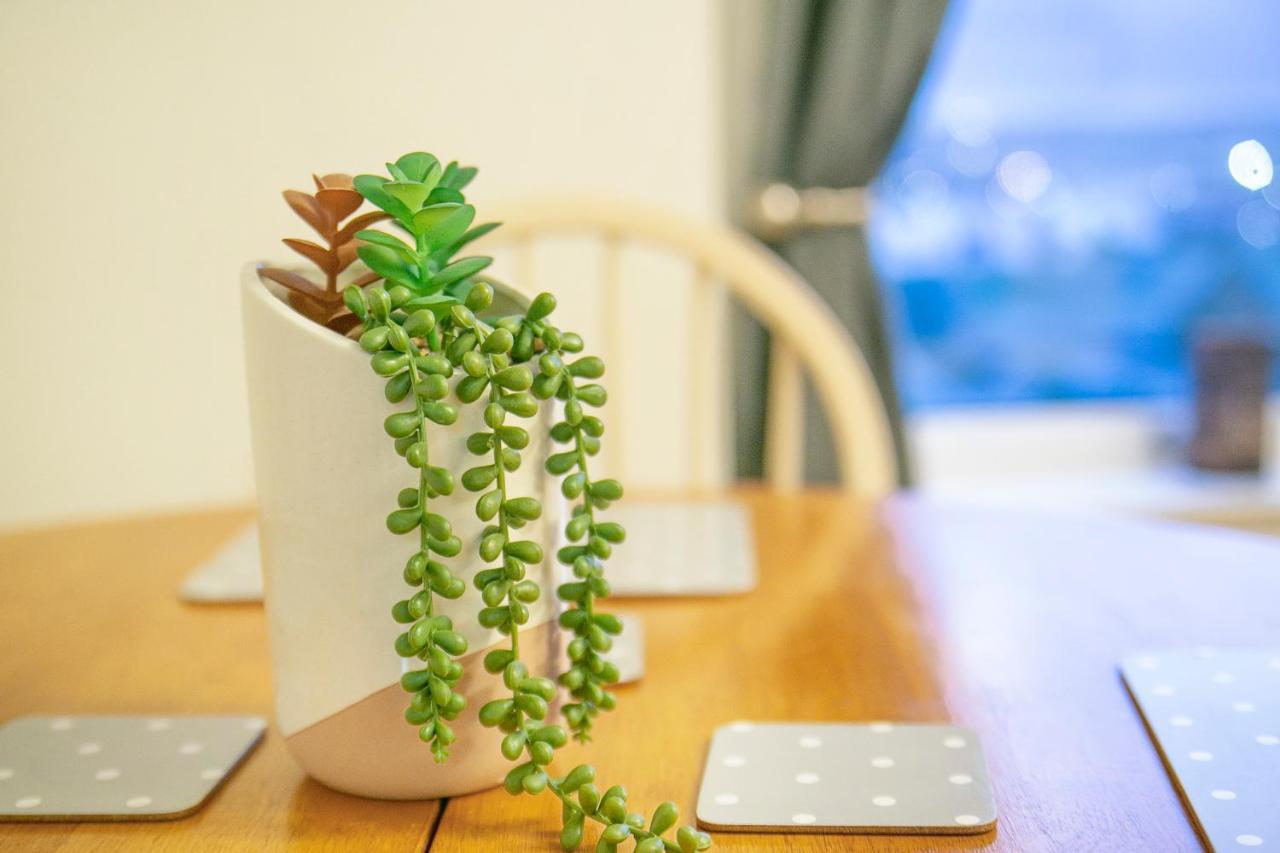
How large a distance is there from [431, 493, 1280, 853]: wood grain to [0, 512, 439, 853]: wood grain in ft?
0.19

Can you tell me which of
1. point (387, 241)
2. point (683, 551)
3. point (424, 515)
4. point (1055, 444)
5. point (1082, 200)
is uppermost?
point (1082, 200)

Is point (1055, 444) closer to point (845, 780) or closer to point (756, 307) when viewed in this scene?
point (756, 307)

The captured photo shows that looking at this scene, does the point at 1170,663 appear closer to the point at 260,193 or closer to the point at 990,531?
the point at 990,531

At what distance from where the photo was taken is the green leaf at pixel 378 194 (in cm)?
49

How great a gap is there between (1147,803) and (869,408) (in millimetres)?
687

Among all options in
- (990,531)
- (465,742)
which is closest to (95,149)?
(990,531)

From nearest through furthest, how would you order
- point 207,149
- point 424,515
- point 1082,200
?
point 424,515
point 207,149
point 1082,200

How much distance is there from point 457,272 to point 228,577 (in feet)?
1.45

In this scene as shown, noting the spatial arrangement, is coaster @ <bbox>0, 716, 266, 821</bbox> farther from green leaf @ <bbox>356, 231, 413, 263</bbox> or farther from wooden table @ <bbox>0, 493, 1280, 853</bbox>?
green leaf @ <bbox>356, 231, 413, 263</bbox>

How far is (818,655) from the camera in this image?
0.70m

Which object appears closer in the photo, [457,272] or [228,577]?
[457,272]

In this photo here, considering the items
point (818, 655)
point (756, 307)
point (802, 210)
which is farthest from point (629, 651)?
point (802, 210)

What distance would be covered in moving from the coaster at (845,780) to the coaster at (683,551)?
0.60 feet

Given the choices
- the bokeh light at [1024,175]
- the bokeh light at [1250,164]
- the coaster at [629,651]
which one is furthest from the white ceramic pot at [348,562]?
the bokeh light at [1250,164]
